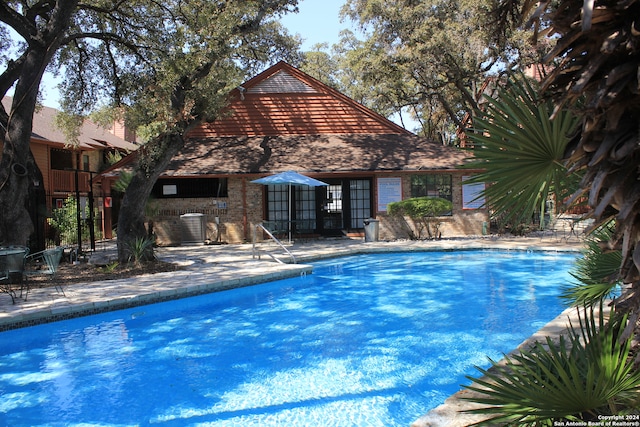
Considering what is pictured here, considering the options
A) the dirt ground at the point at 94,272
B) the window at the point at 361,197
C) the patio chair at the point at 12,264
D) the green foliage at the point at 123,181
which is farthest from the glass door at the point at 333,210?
the patio chair at the point at 12,264

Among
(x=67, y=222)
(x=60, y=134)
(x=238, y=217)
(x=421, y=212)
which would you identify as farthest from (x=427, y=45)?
(x=60, y=134)

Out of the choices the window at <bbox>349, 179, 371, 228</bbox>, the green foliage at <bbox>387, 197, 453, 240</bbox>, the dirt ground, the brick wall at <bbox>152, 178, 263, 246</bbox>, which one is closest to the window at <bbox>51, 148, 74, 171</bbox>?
the brick wall at <bbox>152, 178, 263, 246</bbox>

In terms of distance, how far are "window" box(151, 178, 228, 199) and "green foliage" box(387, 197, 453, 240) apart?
6.31 metres

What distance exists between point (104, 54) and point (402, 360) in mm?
13850

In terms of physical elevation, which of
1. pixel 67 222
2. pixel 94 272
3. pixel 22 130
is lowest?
pixel 94 272

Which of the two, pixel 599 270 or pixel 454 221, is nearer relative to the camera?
pixel 599 270

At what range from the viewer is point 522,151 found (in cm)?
263

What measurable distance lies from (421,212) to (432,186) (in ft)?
5.20

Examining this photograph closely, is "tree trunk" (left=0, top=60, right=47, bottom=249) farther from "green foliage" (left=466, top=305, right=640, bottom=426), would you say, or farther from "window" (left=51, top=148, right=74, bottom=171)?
"window" (left=51, top=148, right=74, bottom=171)

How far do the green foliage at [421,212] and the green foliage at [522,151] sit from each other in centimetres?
1426

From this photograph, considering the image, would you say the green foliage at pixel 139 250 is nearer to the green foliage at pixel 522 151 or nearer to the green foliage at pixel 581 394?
the green foliage at pixel 522 151

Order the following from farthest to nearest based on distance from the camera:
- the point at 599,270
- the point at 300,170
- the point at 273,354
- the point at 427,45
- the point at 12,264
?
the point at 427,45 < the point at 300,170 < the point at 12,264 < the point at 273,354 < the point at 599,270

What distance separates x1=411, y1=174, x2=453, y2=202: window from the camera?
59.1 ft

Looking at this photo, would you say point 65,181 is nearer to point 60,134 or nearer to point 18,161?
point 60,134
